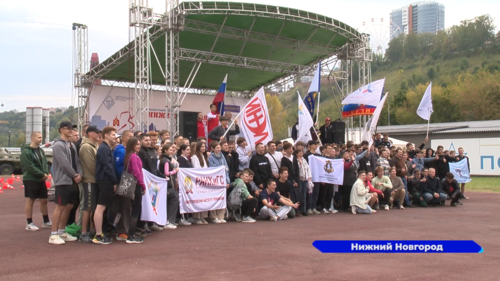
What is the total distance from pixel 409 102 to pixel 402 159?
181 feet

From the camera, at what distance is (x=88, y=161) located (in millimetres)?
6840

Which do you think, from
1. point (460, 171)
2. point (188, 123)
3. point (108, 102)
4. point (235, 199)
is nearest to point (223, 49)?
point (188, 123)

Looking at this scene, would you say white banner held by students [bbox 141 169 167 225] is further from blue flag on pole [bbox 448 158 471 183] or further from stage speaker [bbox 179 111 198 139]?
stage speaker [bbox 179 111 198 139]

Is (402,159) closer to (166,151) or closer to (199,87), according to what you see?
(166,151)

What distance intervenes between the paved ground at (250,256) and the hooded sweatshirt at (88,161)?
3.33ft

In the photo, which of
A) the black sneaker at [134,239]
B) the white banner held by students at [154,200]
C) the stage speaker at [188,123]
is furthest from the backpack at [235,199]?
the stage speaker at [188,123]

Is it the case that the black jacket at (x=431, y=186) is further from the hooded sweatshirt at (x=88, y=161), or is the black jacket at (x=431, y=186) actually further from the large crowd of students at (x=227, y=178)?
the hooded sweatshirt at (x=88, y=161)

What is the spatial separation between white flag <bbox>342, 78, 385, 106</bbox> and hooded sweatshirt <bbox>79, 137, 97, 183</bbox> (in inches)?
387

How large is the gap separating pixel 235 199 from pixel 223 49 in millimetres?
15819

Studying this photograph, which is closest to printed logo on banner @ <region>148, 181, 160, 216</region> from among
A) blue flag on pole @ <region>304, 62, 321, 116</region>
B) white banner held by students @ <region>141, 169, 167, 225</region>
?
white banner held by students @ <region>141, 169, 167, 225</region>

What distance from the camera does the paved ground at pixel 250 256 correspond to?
5.04 meters

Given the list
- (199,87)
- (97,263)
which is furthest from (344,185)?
(199,87)

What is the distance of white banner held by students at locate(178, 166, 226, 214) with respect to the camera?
882 centimetres

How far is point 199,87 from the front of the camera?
30.7 m
